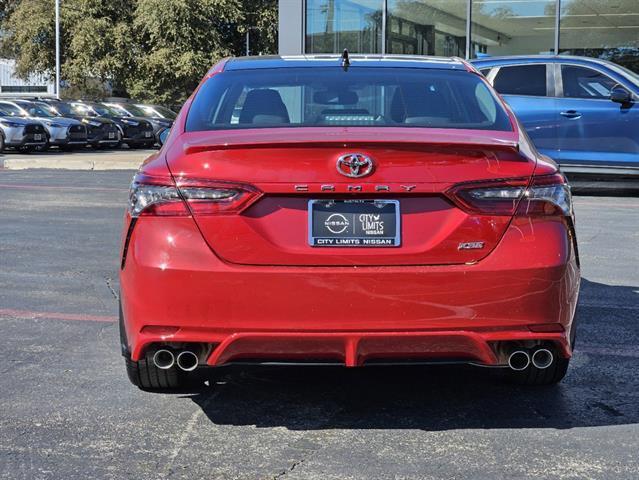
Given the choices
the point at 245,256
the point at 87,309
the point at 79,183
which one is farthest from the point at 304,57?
the point at 79,183

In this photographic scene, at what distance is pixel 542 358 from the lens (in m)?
4.01

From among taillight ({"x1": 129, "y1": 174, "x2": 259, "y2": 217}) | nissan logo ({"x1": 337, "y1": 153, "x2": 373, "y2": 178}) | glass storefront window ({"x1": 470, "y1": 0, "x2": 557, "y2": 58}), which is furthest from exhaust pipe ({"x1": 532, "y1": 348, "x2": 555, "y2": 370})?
glass storefront window ({"x1": 470, "y1": 0, "x2": 557, "y2": 58})

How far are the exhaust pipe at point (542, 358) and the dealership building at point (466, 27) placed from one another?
1898 cm

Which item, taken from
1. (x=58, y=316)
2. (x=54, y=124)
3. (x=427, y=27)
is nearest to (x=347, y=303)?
(x=58, y=316)

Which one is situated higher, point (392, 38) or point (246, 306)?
point (392, 38)

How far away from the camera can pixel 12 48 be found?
62844 millimetres

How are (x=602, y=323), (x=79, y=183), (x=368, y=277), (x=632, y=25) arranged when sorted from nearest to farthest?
(x=368, y=277)
(x=602, y=323)
(x=79, y=183)
(x=632, y=25)

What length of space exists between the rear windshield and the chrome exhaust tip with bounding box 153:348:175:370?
1.04 metres

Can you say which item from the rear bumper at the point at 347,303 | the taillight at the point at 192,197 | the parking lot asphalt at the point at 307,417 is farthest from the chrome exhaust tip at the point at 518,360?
the taillight at the point at 192,197

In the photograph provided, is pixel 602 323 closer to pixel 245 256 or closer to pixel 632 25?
pixel 245 256

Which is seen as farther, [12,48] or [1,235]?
[12,48]

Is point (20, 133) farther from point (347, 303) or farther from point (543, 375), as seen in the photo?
point (347, 303)

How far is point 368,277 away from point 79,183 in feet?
44.1

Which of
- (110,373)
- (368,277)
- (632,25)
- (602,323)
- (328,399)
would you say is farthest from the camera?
(632,25)
